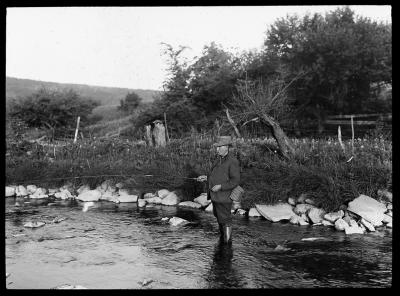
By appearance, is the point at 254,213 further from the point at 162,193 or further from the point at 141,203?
the point at 141,203

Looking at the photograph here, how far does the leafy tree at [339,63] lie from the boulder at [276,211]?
13203 mm

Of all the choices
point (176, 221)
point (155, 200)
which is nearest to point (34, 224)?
point (176, 221)

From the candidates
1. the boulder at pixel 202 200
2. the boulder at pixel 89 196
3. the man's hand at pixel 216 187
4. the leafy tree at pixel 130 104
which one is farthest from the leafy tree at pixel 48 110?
the man's hand at pixel 216 187

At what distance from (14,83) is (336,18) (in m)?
43.2

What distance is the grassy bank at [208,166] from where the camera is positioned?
35.3 feet

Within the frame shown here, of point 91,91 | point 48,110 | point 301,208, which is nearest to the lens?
point 301,208

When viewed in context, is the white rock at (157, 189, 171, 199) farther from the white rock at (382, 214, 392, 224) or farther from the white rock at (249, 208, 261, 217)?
the white rock at (382, 214, 392, 224)

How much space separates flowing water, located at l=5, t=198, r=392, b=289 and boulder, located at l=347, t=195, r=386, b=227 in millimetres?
419

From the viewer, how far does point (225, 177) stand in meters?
8.12

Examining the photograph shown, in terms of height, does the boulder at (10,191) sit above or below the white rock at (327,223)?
above

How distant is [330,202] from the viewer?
10.5m

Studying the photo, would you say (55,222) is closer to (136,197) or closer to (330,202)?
(136,197)

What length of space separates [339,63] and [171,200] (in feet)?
44.4

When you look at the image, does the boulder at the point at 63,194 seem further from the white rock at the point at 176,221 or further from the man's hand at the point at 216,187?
the man's hand at the point at 216,187
